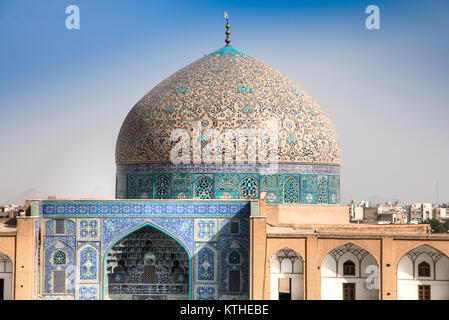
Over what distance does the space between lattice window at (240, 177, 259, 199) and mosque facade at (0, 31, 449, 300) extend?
2cm

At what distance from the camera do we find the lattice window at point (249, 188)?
18.5 meters

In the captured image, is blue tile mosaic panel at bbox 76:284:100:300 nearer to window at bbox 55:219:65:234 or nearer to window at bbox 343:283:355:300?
window at bbox 55:219:65:234

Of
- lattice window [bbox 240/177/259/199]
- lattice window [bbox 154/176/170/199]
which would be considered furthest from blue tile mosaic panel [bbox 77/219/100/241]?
lattice window [bbox 240/177/259/199]

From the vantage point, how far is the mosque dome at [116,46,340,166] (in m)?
18.8

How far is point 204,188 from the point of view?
60.8ft

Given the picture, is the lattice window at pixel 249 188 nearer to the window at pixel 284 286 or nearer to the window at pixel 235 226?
the window at pixel 235 226

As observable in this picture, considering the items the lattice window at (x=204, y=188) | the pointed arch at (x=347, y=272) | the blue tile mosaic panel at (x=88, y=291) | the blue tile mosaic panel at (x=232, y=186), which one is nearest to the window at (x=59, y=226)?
the blue tile mosaic panel at (x=88, y=291)

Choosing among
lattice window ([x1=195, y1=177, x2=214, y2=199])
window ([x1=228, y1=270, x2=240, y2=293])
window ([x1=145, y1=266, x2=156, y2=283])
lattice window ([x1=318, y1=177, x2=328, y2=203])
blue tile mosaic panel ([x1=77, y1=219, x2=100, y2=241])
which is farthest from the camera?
lattice window ([x1=318, y1=177, x2=328, y2=203])

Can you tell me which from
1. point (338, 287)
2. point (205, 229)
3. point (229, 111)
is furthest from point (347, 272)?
point (229, 111)

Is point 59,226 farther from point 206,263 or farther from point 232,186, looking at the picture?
point 232,186

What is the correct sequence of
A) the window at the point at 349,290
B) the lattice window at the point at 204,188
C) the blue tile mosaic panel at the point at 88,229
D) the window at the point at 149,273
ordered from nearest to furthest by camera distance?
1. the window at the point at 349,290
2. the blue tile mosaic panel at the point at 88,229
3. the window at the point at 149,273
4. the lattice window at the point at 204,188

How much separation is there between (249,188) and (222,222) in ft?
4.80

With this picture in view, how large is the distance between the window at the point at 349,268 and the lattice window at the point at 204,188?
3222 millimetres
